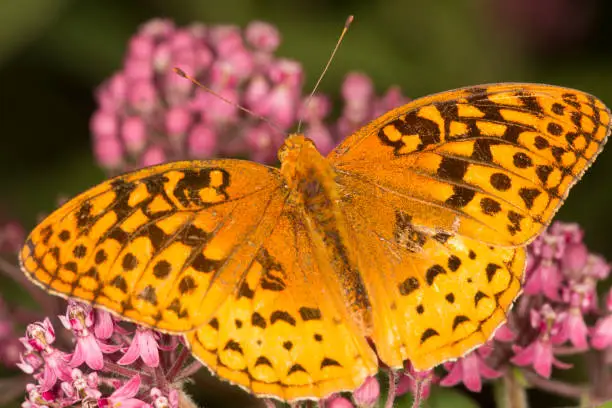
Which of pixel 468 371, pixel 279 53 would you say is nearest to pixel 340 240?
pixel 468 371

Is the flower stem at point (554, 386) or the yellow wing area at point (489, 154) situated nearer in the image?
the yellow wing area at point (489, 154)

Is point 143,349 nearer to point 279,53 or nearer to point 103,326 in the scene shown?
point 103,326

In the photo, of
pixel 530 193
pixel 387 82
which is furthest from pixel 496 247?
pixel 387 82

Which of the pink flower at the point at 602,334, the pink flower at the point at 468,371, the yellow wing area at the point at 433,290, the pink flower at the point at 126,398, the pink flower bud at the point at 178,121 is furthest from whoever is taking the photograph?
the pink flower bud at the point at 178,121

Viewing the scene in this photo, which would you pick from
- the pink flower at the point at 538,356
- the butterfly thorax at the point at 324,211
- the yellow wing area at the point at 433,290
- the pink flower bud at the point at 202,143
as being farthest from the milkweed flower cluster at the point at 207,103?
the pink flower at the point at 538,356

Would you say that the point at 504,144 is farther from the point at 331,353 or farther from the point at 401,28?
the point at 401,28

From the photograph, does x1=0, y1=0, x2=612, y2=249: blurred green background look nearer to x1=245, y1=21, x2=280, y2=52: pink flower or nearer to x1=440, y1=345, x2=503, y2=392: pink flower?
x1=245, y1=21, x2=280, y2=52: pink flower

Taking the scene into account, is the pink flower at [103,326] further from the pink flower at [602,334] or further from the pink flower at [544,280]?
the pink flower at [602,334]

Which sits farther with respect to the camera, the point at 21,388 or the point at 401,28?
the point at 401,28
